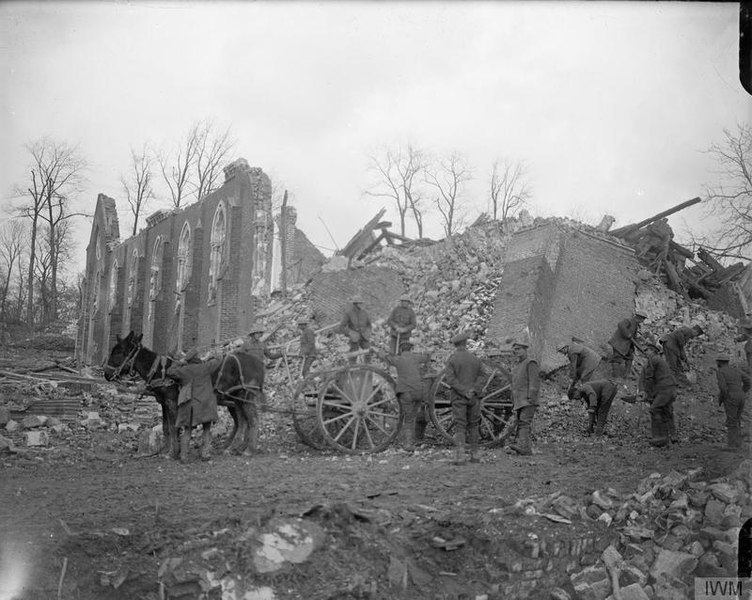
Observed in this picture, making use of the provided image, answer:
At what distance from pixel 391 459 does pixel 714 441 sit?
4.24m

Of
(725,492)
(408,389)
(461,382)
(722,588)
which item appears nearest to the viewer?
(722,588)

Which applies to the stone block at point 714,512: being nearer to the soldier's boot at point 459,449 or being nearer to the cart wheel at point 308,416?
the soldier's boot at point 459,449

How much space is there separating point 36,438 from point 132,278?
4567mm

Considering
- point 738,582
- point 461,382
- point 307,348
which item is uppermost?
point 307,348

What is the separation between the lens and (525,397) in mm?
8664

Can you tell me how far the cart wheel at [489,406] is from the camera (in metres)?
9.20

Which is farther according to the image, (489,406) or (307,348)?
(307,348)

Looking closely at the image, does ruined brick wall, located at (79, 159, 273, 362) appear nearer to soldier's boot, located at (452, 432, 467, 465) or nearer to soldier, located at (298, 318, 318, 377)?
soldier, located at (298, 318, 318, 377)

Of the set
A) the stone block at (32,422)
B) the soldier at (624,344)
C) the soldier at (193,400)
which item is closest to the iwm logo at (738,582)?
the soldier at (193,400)

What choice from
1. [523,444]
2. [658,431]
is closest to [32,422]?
[523,444]

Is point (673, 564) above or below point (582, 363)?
below

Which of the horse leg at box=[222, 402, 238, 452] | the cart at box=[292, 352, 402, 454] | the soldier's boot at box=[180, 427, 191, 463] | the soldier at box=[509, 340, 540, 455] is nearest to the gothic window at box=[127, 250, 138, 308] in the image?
the horse leg at box=[222, 402, 238, 452]

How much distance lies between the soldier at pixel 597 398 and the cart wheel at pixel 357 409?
2832mm

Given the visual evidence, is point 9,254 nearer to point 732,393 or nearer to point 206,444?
point 206,444
